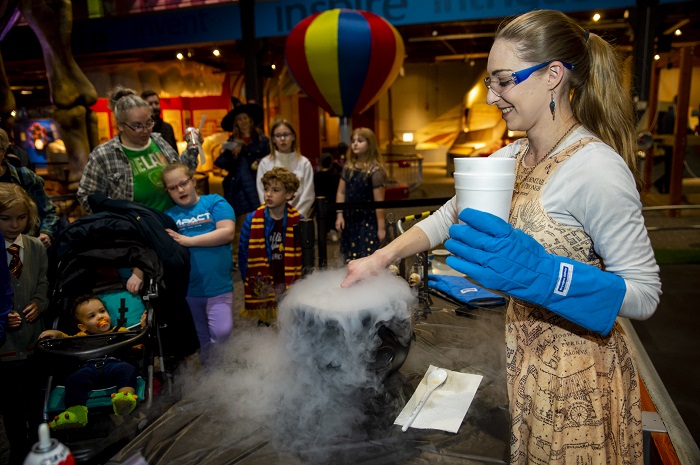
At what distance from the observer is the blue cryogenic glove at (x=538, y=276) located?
1.01m

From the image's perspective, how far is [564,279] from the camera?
1.02m

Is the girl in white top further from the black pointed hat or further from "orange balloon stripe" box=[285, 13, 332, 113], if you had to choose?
"orange balloon stripe" box=[285, 13, 332, 113]

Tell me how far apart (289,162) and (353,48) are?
2.06m

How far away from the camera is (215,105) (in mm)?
12531

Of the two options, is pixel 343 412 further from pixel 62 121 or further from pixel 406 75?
pixel 406 75

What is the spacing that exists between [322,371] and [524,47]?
1.15 meters

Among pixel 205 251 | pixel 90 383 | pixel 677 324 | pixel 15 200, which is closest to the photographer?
pixel 90 383

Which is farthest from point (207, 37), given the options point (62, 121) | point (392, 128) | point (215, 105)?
point (392, 128)

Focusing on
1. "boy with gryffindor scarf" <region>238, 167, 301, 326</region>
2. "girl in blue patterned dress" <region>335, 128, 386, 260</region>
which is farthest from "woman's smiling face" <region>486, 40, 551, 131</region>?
"girl in blue patterned dress" <region>335, 128, 386, 260</region>

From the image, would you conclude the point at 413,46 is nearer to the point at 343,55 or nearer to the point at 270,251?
the point at 343,55

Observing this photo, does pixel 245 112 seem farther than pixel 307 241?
Yes

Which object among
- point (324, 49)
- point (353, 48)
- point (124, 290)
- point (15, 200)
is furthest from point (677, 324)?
point (15, 200)

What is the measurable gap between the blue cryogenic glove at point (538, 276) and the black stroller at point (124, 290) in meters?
1.91

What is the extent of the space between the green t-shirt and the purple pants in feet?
2.11
